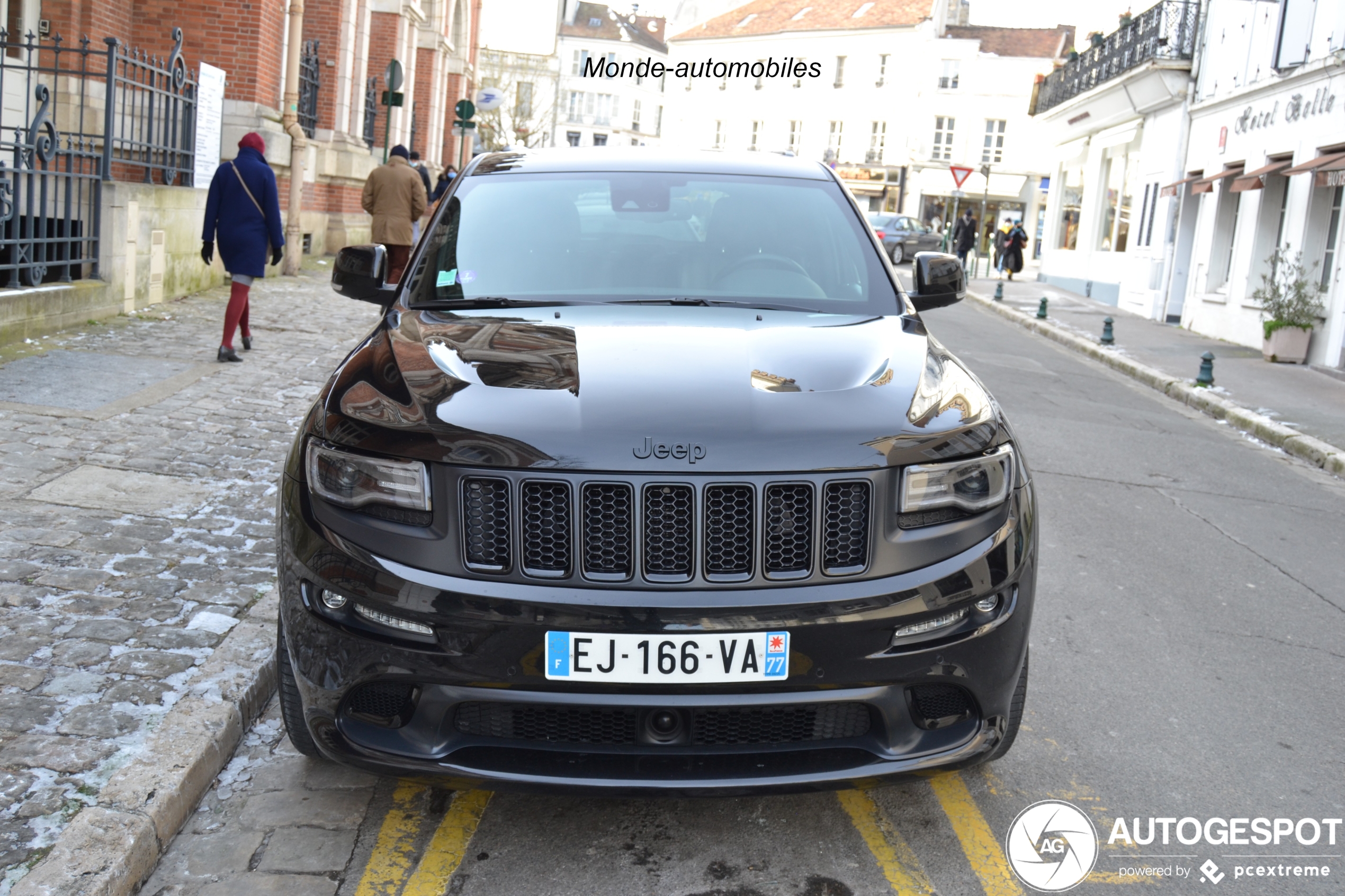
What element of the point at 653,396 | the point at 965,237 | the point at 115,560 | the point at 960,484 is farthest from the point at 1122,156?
the point at 653,396

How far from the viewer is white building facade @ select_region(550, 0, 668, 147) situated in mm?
105250

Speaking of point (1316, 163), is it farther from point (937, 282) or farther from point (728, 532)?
point (728, 532)

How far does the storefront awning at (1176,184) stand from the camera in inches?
926

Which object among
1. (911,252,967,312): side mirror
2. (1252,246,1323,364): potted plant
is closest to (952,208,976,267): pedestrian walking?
(1252,246,1323,364): potted plant

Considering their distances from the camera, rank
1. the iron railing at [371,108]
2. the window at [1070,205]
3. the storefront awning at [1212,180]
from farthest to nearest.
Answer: the window at [1070,205], the iron railing at [371,108], the storefront awning at [1212,180]

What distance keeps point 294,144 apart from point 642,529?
1639 cm

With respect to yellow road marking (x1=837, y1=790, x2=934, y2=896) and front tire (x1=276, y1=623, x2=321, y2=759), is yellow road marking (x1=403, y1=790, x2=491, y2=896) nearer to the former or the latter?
front tire (x1=276, y1=623, x2=321, y2=759)

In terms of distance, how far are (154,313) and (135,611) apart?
8.45 m

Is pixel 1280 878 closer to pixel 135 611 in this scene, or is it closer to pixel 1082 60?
pixel 135 611

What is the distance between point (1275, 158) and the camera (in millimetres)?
19609

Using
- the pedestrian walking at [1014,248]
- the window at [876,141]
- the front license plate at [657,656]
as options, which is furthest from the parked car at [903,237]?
the front license plate at [657,656]

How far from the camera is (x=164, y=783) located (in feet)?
10.4

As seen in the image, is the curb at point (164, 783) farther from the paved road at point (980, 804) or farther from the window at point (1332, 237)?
the window at point (1332, 237)

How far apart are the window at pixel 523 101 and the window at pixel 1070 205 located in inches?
1576
